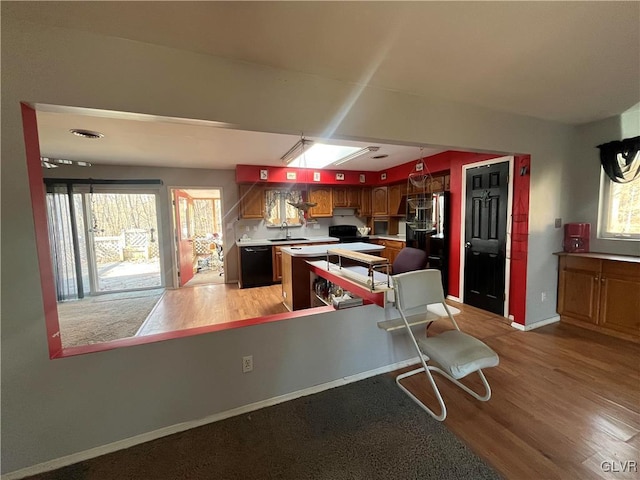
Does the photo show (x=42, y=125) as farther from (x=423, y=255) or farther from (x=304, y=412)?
(x=423, y=255)

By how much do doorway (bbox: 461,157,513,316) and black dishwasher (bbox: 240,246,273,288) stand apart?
346 centimetres

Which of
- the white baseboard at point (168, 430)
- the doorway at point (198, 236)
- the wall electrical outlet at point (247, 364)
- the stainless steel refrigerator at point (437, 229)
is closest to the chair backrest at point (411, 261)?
the stainless steel refrigerator at point (437, 229)

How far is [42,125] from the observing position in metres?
2.72

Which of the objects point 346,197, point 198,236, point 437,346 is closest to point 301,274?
point 437,346

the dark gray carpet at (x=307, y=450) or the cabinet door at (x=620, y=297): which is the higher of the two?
the cabinet door at (x=620, y=297)

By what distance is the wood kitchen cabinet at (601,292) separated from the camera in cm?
270

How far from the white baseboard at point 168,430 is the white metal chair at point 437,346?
1.60ft

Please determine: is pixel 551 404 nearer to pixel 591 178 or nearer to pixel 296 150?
pixel 591 178

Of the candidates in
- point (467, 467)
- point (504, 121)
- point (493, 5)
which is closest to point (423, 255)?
point (504, 121)

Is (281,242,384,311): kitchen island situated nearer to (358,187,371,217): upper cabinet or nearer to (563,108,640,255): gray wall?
(563,108,640,255): gray wall

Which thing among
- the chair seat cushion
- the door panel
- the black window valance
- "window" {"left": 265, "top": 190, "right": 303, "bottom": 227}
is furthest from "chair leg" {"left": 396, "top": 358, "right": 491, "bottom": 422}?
the door panel

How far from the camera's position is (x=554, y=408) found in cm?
184

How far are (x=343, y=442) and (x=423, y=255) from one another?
2070 mm

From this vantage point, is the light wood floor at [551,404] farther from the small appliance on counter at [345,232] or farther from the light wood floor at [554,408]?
the small appliance on counter at [345,232]
